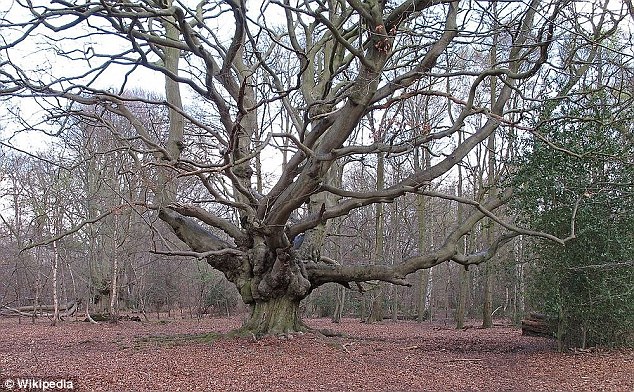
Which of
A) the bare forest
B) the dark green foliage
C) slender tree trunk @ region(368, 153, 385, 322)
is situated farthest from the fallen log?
the dark green foliage

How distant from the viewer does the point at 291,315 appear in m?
11.6

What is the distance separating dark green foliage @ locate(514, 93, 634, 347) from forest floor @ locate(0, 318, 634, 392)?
1.98 feet

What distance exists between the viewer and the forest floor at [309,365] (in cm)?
700

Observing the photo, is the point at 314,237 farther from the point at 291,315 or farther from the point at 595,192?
the point at 595,192

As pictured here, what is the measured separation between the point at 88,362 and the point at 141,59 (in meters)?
5.26

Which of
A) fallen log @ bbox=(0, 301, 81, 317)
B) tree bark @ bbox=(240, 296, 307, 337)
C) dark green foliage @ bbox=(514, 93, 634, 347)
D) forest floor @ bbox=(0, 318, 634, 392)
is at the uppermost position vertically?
dark green foliage @ bbox=(514, 93, 634, 347)

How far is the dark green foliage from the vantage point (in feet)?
32.0

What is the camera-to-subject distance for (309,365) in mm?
8695

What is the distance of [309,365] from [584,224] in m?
5.47

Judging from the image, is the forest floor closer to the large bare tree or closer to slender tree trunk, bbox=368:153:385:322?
the large bare tree

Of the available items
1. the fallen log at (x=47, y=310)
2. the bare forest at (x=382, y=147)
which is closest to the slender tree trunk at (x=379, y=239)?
the bare forest at (x=382, y=147)

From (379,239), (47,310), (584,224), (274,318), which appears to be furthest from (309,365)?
(47,310)

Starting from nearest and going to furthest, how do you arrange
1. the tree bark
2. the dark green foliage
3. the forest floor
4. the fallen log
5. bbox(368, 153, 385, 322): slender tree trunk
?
the forest floor → the dark green foliage → the tree bark → bbox(368, 153, 385, 322): slender tree trunk → the fallen log

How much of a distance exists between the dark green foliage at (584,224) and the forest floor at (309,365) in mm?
603
